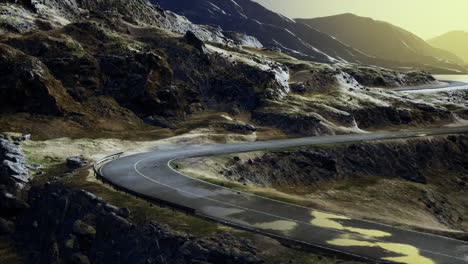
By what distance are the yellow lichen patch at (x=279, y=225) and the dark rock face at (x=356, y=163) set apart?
18098 millimetres

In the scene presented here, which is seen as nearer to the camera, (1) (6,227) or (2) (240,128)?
(1) (6,227)

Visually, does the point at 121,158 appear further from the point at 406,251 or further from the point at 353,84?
the point at 353,84

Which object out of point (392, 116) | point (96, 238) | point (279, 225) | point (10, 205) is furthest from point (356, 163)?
point (10, 205)

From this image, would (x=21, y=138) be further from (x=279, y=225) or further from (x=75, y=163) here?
(x=279, y=225)

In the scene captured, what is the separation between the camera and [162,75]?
7294 cm

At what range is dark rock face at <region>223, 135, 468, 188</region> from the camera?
45.6m

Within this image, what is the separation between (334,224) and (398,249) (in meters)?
4.33

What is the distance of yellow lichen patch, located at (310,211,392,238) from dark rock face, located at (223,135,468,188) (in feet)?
56.6

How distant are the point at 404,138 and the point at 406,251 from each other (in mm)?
45249

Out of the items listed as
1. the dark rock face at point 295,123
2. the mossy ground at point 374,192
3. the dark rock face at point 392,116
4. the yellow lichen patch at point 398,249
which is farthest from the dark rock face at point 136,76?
the yellow lichen patch at point 398,249

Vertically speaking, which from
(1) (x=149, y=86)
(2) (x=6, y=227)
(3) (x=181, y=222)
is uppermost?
(1) (x=149, y=86)

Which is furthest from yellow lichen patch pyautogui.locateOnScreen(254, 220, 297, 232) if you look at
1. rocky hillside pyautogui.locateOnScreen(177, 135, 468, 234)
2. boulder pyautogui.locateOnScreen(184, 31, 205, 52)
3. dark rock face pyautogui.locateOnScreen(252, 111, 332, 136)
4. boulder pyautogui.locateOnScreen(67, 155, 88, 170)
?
boulder pyautogui.locateOnScreen(184, 31, 205, 52)

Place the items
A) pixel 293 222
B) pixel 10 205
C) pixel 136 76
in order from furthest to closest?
pixel 136 76
pixel 10 205
pixel 293 222

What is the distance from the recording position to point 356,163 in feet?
172
